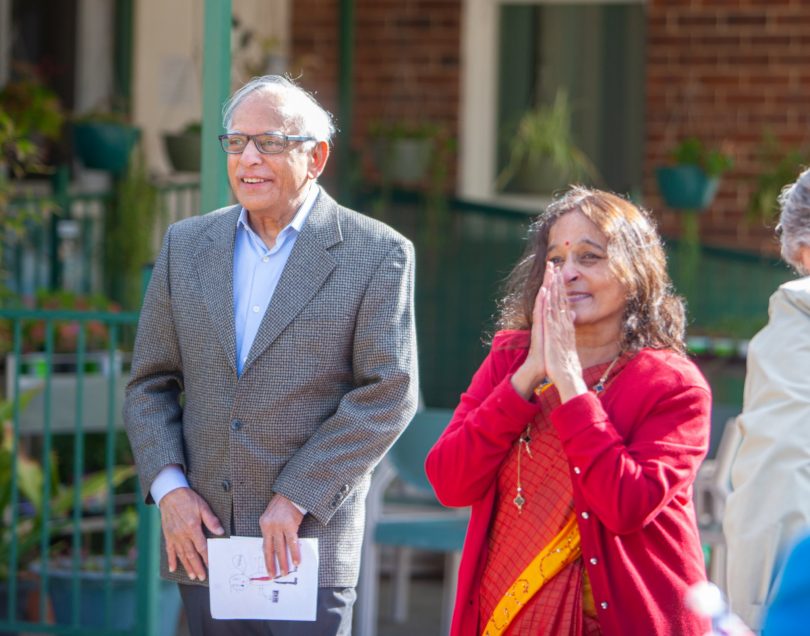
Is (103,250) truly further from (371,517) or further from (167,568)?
(167,568)

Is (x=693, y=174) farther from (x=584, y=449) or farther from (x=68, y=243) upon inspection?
(x=584, y=449)

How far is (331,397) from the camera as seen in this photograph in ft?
10.4

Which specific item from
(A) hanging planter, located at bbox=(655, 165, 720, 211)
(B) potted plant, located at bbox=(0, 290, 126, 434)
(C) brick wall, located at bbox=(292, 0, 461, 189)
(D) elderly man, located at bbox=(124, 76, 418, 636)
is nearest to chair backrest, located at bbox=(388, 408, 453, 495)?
(B) potted plant, located at bbox=(0, 290, 126, 434)

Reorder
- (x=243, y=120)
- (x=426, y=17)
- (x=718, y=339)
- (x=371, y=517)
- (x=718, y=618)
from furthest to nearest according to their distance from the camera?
(x=426, y=17) → (x=718, y=339) → (x=371, y=517) → (x=243, y=120) → (x=718, y=618)

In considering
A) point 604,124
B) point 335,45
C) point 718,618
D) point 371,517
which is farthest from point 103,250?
point 718,618

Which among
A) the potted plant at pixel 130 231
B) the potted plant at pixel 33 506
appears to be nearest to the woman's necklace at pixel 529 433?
the potted plant at pixel 33 506

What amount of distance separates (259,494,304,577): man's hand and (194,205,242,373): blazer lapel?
32cm

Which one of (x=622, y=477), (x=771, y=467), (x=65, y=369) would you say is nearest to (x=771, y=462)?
(x=771, y=467)

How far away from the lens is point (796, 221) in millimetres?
2918

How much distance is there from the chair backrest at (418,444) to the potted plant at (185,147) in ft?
8.09

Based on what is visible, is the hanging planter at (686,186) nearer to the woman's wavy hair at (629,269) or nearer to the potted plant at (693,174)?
the potted plant at (693,174)

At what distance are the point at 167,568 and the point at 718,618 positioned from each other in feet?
5.78

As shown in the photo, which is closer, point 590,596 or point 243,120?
point 590,596

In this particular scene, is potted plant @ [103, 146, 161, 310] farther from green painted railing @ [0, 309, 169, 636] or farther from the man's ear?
the man's ear
